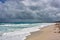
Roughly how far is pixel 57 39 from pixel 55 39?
0.08 metres

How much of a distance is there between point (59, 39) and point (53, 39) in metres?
0.25

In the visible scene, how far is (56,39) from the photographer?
5945 mm

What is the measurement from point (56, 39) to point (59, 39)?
128 mm

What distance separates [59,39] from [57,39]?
0.09 metres

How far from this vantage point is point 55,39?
5.95m

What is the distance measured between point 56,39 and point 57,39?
0.04 metres

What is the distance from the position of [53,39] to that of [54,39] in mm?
44

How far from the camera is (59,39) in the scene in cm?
589

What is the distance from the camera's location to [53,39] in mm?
5969

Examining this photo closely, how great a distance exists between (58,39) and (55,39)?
126 mm

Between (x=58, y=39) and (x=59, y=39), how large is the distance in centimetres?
4

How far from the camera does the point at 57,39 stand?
5934 millimetres

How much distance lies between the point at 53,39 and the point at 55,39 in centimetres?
8
